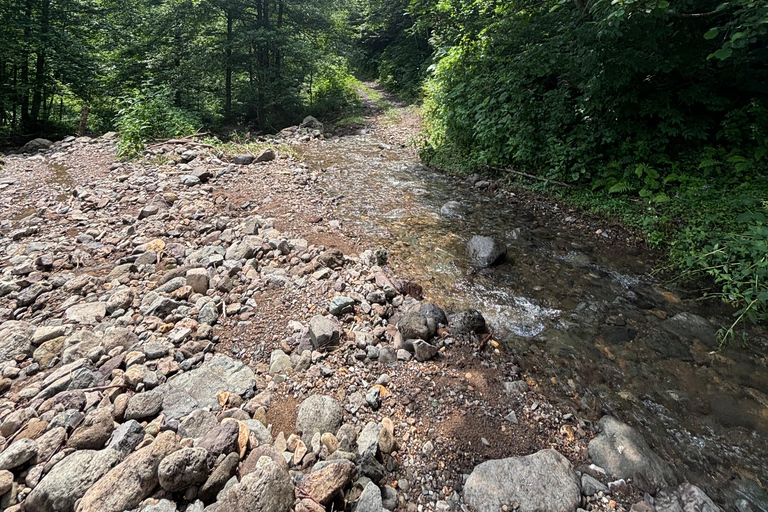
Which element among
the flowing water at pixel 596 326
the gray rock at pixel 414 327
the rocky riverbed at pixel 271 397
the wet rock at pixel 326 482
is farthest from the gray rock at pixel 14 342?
the flowing water at pixel 596 326

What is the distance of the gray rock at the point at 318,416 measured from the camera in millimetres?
2379

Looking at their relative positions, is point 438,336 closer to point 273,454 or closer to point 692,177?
point 273,454

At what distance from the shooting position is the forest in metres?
4.90

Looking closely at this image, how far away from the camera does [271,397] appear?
105 inches

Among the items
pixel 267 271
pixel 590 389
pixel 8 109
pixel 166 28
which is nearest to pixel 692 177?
pixel 590 389

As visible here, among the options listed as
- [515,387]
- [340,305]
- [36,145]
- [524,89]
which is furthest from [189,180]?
[36,145]

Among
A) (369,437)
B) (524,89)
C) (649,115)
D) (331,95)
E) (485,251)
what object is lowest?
(369,437)

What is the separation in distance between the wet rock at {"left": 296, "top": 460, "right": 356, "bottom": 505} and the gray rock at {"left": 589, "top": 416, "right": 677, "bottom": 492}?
180 centimetres

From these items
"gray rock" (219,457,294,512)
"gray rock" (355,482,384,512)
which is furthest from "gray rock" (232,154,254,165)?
"gray rock" (355,482,384,512)

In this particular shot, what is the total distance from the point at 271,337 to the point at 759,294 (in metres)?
4.93

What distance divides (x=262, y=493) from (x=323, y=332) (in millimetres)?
1439

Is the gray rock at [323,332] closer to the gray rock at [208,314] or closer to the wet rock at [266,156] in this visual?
the gray rock at [208,314]

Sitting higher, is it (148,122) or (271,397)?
(148,122)

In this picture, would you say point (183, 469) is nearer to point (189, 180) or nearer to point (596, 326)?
point (596, 326)
